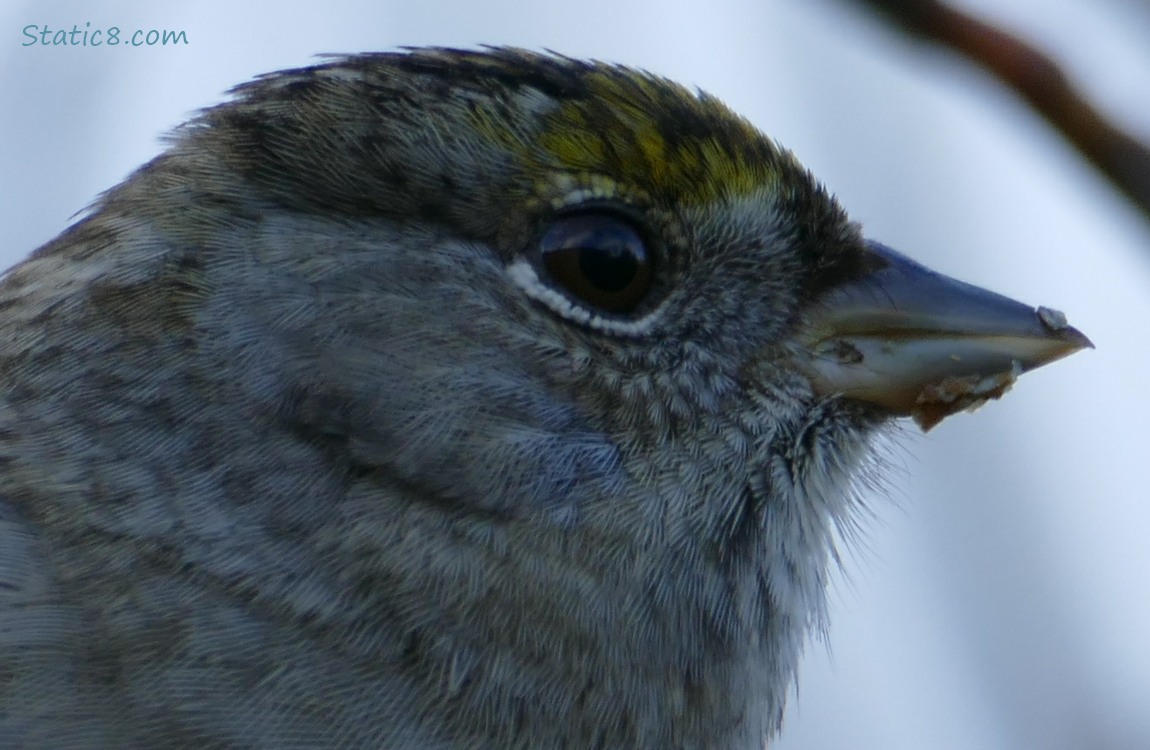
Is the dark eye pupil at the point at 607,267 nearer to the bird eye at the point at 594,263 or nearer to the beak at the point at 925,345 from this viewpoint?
the bird eye at the point at 594,263

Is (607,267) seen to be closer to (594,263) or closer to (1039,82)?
(594,263)

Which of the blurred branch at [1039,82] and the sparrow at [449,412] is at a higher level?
the blurred branch at [1039,82]

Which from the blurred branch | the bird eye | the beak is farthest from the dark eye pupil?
the blurred branch

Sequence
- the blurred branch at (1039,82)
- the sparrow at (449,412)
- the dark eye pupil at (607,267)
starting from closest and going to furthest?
1. the blurred branch at (1039,82)
2. the sparrow at (449,412)
3. the dark eye pupil at (607,267)

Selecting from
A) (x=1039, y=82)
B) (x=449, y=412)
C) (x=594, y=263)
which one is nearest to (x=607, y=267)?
(x=594, y=263)

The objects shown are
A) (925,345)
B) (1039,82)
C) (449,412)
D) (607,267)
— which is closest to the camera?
(1039,82)

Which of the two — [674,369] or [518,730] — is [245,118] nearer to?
[674,369]

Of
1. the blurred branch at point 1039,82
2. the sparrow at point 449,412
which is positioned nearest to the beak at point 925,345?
the sparrow at point 449,412
